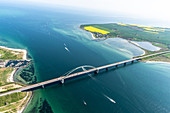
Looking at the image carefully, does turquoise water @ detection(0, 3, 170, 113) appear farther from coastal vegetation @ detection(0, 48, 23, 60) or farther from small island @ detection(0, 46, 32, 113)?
coastal vegetation @ detection(0, 48, 23, 60)

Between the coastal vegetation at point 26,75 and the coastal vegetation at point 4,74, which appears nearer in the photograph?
the coastal vegetation at point 4,74

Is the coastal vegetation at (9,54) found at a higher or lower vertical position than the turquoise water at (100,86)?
higher

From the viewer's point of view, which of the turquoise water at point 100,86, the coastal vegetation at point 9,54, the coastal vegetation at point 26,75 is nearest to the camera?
the turquoise water at point 100,86

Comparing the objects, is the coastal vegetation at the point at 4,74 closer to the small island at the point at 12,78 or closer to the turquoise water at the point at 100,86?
the small island at the point at 12,78

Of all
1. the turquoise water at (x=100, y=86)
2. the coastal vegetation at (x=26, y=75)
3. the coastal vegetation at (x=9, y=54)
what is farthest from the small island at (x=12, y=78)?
the turquoise water at (x=100, y=86)

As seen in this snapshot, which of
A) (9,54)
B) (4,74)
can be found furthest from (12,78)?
(9,54)

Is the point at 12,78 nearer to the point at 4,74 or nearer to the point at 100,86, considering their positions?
the point at 4,74

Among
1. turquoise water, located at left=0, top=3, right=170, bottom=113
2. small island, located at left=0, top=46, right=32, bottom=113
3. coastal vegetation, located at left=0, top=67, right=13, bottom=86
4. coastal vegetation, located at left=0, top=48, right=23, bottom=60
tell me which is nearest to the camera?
small island, located at left=0, top=46, right=32, bottom=113

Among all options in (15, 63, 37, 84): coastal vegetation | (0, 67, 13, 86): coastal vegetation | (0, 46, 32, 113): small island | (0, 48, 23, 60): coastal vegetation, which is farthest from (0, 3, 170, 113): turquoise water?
(0, 67, 13, 86): coastal vegetation

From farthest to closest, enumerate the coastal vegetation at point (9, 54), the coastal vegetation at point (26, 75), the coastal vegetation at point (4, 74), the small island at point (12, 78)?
the coastal vegetation at point (9, 54) < the coastal vegetation at point (26, 75) < the coastal vegetation at point (4, 74) < the small island at point (12, 78)
